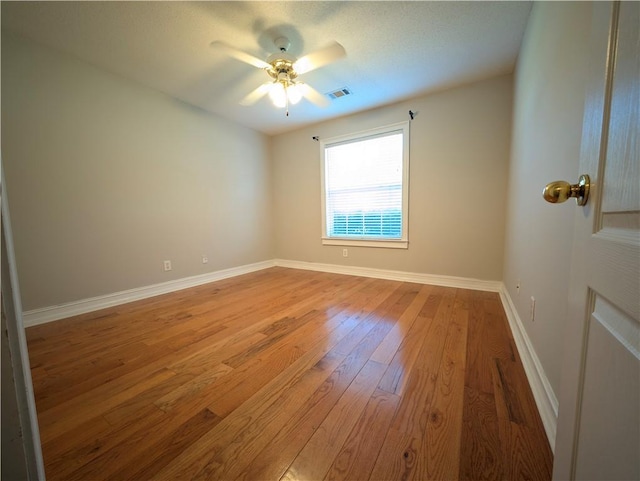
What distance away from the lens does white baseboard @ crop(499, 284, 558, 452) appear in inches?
37.4

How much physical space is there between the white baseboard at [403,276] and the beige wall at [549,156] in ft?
3.35

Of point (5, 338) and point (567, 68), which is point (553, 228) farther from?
point (5, 338)

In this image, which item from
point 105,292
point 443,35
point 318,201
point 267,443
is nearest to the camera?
point 267,443

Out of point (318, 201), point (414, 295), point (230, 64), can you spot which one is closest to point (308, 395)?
point (414, 295)

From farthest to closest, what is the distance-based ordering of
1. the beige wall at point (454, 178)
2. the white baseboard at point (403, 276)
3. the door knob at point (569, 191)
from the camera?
the white baseboard at point (403, 276) → the beige wall at point (454, 178) → the door knob at point (569, 191)

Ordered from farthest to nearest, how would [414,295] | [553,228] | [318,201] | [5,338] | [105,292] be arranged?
[318,201] < [414,295] < [105,292] < [553,228] < [5,338]

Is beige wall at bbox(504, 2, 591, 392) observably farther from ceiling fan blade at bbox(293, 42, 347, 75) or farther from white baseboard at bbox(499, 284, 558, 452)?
ceiling fan blade at bbox(293, 42, 347, 75)

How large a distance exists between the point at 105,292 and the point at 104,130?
5.54 ft

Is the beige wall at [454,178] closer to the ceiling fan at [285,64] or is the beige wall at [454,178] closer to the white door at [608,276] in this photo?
the ceiling fan at [285,64]

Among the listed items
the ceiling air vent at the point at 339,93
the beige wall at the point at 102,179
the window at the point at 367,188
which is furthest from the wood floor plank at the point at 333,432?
the ceiling air vent at the point at 339,93

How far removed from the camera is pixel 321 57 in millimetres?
1843

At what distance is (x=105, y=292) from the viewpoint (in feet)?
Answer: 8.25

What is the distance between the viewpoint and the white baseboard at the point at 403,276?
2.85 meters

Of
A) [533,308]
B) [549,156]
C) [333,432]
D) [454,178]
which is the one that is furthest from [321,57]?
[333,432]
